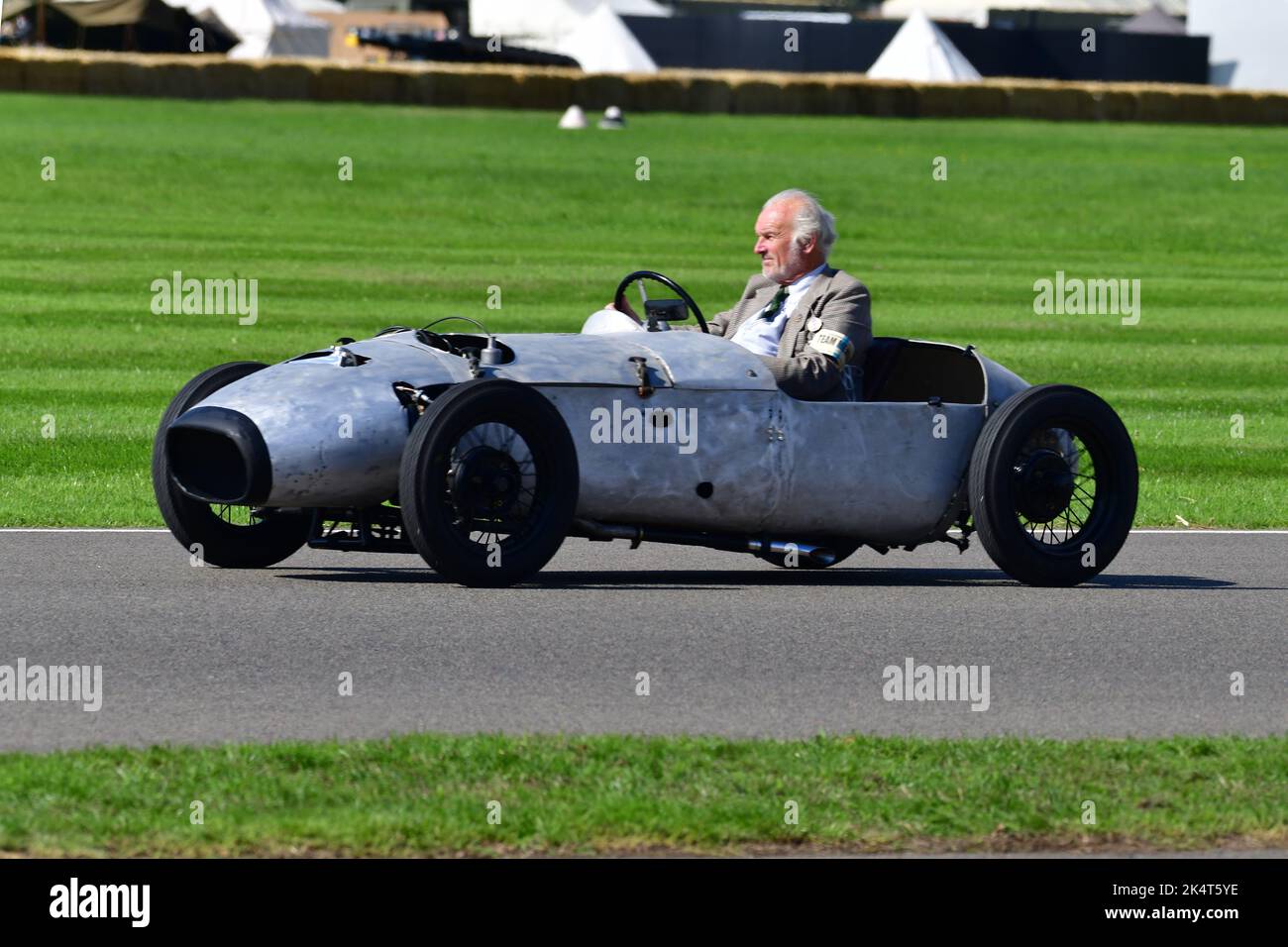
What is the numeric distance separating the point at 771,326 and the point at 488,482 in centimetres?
165

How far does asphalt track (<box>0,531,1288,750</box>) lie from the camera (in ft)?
21.2

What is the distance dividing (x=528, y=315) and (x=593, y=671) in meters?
15.2

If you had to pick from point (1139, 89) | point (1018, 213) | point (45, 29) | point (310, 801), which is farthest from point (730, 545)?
point (45, 29)

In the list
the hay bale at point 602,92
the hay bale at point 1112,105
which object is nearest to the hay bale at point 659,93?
the hay bale at point 602,92

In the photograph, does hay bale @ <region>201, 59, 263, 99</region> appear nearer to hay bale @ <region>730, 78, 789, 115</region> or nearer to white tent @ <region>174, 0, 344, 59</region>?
hay bale @ <region>730, 78, 789, 115</region>

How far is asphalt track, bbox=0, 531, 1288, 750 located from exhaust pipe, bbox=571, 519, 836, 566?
160 mm

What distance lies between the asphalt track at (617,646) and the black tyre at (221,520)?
106mm

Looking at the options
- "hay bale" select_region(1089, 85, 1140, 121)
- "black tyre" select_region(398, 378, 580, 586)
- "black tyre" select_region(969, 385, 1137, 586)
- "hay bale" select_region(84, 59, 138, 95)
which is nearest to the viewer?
"black tyre" select_region(398, 378, 580, 586)

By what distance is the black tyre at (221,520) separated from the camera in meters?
8.70

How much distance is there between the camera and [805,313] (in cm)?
908

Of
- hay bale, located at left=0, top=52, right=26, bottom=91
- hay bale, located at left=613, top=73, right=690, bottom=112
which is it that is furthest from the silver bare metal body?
hay bale, located at left=613, top=73, right=690, bottom=112

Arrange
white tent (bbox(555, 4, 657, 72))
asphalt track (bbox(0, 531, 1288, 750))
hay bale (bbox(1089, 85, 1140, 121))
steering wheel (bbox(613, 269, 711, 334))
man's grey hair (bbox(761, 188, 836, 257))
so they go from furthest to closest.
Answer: white tent (bbox(555, 4, 657, 72))
hay bale (bbox(1089, 85, 1140, 121))
man's grey hair (bbox(761, 188, 836, 257))
steering wheel (bbox(613, 269, 711, 334))
asphalt track (bbox(0, 531, 1288, 750))

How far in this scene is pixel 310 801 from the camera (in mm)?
5344

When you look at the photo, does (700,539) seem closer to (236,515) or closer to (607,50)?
(236,515)
